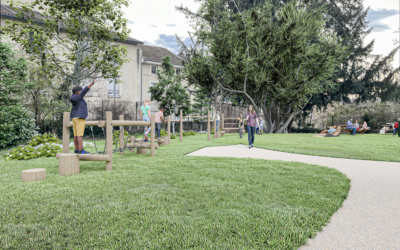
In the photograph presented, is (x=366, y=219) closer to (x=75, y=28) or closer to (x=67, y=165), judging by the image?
(x=67, y=165)

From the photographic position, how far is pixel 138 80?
29.2 metres

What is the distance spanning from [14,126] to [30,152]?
363 cm

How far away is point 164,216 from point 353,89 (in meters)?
28.2

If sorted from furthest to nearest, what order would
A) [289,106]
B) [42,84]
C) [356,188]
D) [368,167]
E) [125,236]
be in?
[289,106]
[42,84]
[368,167]
[356,188]
[125,236]

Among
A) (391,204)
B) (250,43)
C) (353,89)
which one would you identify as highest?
(250,43)

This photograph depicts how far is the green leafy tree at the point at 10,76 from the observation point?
11.2m

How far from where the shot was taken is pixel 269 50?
21859 mm

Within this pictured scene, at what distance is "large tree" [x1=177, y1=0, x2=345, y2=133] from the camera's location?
20.7 meters

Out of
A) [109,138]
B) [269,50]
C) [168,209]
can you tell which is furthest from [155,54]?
[168,209]

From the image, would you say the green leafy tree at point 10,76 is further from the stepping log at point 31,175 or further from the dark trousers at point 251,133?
the dark trousers at point 251,133

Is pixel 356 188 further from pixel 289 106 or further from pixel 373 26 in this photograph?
pixel 373 26

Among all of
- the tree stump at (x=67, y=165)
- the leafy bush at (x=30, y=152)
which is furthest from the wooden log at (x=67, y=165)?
the leafy bush at (x=30, y=152)

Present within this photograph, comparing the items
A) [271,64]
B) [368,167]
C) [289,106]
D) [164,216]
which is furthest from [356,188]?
[289,106]

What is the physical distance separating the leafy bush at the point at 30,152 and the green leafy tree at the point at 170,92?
51.5ft
